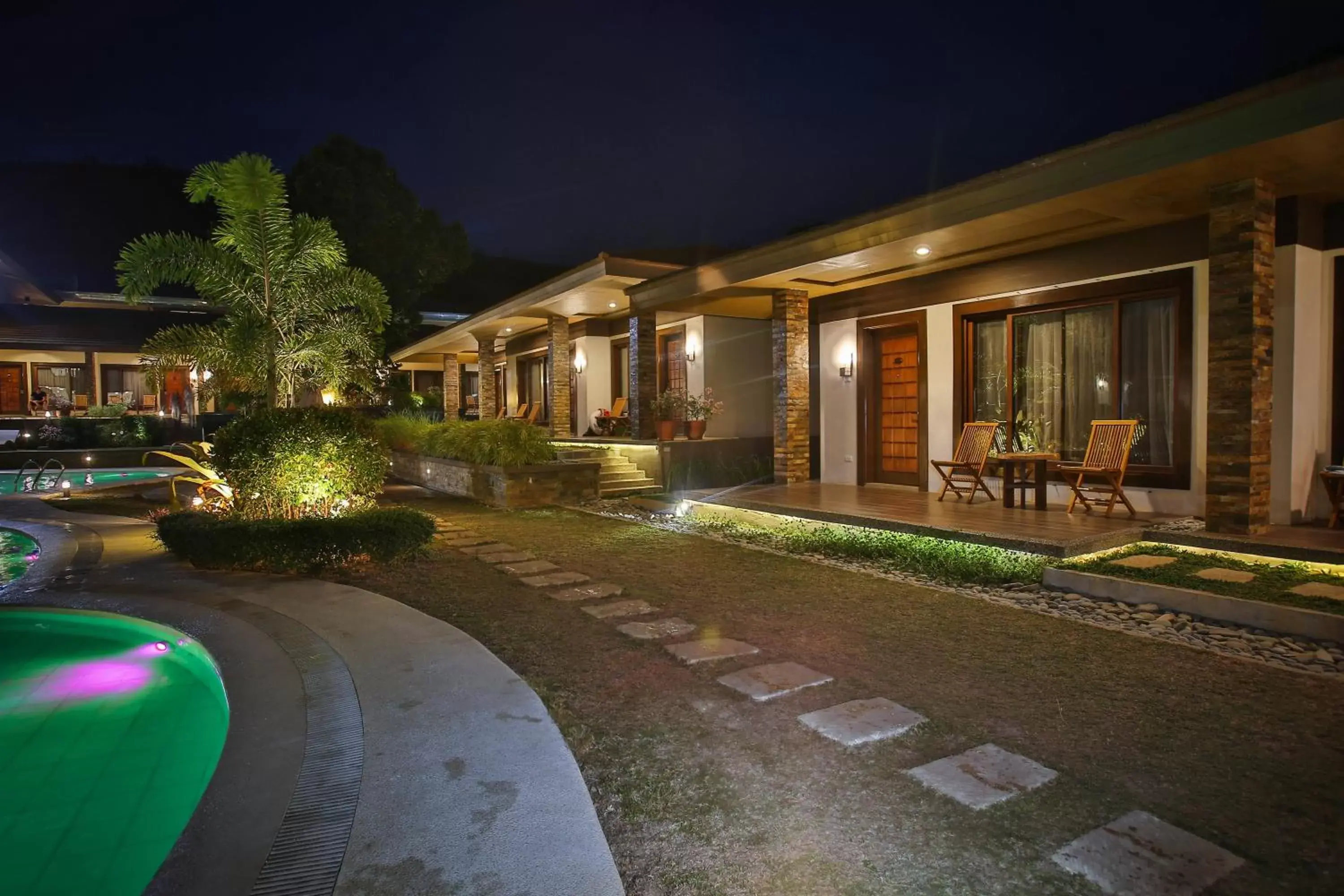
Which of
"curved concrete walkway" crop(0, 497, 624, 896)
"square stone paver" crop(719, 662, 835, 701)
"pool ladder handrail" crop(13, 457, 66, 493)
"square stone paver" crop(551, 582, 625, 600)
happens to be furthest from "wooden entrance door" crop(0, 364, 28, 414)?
"square stone paver" crop(719, 662, 835, 701)

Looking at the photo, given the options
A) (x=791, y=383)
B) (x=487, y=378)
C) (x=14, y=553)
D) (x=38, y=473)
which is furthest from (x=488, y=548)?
(x=487, y=378)

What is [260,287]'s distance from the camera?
8.34 metres

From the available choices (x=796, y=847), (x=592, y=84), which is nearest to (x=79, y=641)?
(x=796, y=847)

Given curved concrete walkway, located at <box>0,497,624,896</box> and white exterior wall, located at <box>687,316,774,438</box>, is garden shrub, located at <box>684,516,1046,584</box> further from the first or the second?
white exterior wall, located at <box>687,316,774,438</box>

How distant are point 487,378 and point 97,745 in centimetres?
1773

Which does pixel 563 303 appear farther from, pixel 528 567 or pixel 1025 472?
pixel 1025 472

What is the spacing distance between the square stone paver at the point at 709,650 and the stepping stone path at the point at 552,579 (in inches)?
75.7

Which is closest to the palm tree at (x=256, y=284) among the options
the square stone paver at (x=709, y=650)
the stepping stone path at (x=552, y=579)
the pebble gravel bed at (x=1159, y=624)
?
the stepping stone path at (x=552, y=579)

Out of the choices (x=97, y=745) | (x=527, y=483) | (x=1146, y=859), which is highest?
(x=527, y=483)

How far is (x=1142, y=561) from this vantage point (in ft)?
19.3

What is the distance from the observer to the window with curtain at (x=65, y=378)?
25938 mm

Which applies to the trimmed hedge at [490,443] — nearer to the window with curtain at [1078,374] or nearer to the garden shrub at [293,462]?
the garden shrub at [293,462]

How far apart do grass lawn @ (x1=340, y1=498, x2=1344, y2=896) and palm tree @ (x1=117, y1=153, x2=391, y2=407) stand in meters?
4.28

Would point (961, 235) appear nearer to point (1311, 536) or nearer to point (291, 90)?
point (1311, 536)
